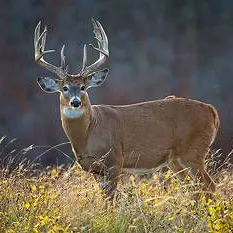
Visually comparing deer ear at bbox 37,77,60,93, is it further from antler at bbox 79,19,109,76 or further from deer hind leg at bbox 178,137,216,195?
deer hind leg at bbox 178,137,216,195

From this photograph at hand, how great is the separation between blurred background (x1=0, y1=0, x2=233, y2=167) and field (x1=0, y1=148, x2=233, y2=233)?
9.01m

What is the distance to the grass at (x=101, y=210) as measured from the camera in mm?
7574

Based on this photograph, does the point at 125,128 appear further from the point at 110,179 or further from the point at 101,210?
the point at 101,210

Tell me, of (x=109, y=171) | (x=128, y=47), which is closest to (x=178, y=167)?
(x=109, y=171)

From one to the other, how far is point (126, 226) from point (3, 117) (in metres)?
10.3

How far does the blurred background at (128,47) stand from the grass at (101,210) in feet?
29.6

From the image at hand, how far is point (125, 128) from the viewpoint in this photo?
402 inches

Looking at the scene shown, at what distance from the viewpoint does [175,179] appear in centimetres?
964

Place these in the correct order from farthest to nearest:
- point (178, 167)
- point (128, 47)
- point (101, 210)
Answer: point (128, 47) → point (178, 167) → point (101, 210)

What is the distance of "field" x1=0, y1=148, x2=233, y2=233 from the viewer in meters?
7.58

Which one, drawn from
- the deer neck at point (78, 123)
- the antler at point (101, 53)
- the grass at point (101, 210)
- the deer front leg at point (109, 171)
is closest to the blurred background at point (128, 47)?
the antler at point (101, 53)

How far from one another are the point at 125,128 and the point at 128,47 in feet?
27.2

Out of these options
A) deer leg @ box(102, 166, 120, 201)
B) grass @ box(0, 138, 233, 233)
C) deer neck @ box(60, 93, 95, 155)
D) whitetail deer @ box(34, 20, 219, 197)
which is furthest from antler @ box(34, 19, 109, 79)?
grass @ box(0, 138, 233, 233)

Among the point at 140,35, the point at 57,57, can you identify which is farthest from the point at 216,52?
the point at 57,57
